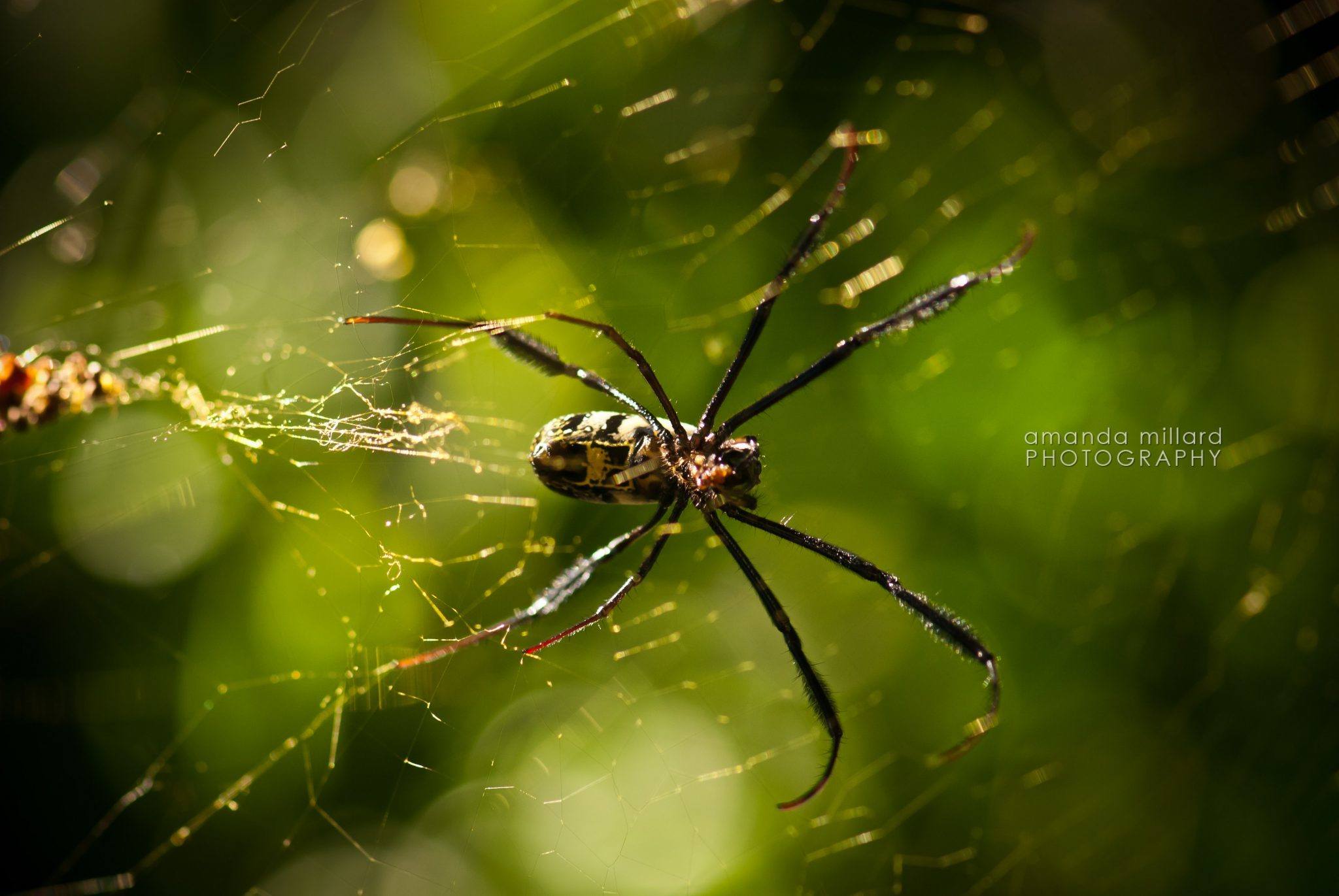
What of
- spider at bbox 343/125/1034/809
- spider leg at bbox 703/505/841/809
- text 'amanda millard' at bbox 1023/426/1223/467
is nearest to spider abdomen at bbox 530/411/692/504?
spider at bbox 343/125/1034/809

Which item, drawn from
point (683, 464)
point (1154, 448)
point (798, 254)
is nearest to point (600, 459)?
point (683, 464)

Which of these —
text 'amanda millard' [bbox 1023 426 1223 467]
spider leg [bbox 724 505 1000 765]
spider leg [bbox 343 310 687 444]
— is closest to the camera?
spider leg [bbox 343 310 687 444]

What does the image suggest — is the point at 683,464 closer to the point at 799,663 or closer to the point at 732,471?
the point at 732,471

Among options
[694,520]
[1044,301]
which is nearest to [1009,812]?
[694,520]

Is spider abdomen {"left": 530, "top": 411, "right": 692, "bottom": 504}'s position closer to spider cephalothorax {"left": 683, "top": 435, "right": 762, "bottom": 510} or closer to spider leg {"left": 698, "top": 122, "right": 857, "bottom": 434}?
spider cephalothorax {"left": 683, "top": 435, "right": 762, "bottom": 510}

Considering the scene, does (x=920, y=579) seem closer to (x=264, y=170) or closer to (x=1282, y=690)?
(x=1282, y=690)

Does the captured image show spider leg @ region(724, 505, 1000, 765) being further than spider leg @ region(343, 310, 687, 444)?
Yes

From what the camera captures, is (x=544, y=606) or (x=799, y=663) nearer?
(x=544, y=606)

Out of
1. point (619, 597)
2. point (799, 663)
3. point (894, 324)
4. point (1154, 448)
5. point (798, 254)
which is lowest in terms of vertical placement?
point (1154, 448)
